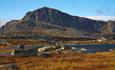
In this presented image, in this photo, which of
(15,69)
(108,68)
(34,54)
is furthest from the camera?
(34,54)

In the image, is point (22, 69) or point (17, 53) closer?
point (22, 69)

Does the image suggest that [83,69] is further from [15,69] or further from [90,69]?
[15,69]

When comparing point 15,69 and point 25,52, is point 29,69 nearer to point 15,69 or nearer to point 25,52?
point 15,69

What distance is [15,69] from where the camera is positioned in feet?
151

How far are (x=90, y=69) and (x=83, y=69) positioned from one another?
1177mm

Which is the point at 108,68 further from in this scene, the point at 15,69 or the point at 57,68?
the point at 15,69

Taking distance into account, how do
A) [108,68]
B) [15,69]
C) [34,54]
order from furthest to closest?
[34,54] < [108,68] < [15,69]

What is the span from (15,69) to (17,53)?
4981 centimetres

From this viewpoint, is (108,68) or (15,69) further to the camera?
(108,68)

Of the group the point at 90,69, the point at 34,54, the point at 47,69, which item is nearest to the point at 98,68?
the point at 90,69

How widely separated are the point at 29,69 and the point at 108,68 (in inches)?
527

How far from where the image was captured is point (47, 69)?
5097 cm

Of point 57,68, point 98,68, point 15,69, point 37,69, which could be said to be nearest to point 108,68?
point 98,68

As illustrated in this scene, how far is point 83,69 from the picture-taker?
164 ft
